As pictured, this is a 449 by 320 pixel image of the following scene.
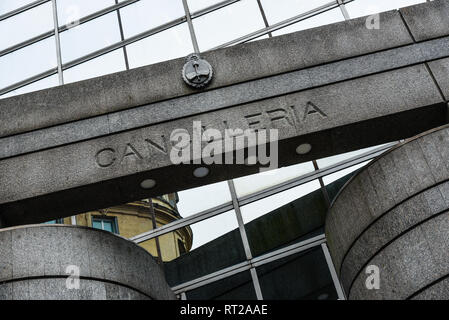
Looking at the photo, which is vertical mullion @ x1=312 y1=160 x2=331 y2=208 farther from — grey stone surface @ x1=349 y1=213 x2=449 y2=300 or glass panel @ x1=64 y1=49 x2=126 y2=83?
glass panel @ x1=64 y1=49 x2=126 y2=83

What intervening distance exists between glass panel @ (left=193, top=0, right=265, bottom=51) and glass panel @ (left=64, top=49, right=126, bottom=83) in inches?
91.8

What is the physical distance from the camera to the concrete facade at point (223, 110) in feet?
40.2

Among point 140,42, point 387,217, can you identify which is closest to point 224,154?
point 387,217

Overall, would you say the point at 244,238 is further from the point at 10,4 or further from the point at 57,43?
the point at 10,4

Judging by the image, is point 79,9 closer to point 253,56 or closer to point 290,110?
point 253,56

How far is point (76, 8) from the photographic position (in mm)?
20016

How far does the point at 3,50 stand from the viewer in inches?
792

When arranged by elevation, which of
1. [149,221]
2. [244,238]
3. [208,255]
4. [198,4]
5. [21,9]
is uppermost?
[21,9]

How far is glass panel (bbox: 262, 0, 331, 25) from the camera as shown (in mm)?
17984

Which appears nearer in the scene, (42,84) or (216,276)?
(216,276)

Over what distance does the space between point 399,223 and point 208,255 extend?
5.08m

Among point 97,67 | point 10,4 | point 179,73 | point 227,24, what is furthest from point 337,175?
point 10,4

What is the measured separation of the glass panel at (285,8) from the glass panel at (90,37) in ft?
14.1

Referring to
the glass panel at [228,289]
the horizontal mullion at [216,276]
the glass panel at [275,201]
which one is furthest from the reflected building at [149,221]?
the glass panel at [275,201]
